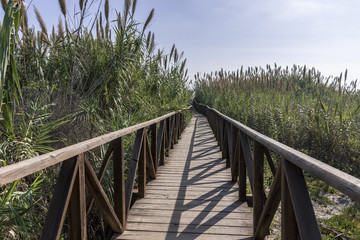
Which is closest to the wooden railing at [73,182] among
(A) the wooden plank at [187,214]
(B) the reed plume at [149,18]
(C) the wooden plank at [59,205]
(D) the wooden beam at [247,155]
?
(C) the wooden plank at [59,205]

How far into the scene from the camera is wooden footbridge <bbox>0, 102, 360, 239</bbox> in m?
1.32

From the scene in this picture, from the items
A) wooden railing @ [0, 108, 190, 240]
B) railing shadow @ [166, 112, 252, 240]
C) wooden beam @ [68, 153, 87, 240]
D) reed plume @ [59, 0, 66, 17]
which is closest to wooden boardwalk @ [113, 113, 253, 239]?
railing shadow @ [166, 112, 252, 240]

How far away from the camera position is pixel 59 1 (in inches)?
169

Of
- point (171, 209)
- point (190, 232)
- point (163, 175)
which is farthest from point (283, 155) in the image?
point (163, 175)

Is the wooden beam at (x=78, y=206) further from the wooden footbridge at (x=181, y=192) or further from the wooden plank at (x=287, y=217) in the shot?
the wooden plank at (x=287, y=217)

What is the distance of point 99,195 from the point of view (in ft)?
6.58

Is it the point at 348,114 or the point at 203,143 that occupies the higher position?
the point at 348,114

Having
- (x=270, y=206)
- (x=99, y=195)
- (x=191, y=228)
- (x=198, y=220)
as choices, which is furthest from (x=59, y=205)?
(x=198, y=220)

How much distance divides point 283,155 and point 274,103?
5.79 m

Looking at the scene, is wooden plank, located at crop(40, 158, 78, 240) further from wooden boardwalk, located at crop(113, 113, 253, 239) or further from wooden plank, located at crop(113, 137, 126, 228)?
wooden boardwalk, located at crop(113, 113, 253, 239)

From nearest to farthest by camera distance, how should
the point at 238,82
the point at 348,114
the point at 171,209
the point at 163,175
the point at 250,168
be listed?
the point at 250,168, the point at 171,209, the point at 163,175, the point at 348,114, the point at 238,82

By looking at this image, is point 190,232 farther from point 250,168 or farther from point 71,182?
point 71,182

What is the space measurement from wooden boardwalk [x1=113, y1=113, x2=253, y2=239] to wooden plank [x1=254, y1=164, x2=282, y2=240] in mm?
252

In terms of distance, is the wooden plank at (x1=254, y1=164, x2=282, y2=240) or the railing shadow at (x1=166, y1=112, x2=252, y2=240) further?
the railing shadow at (x1=166, y1=112, x2=252, y2=240)
